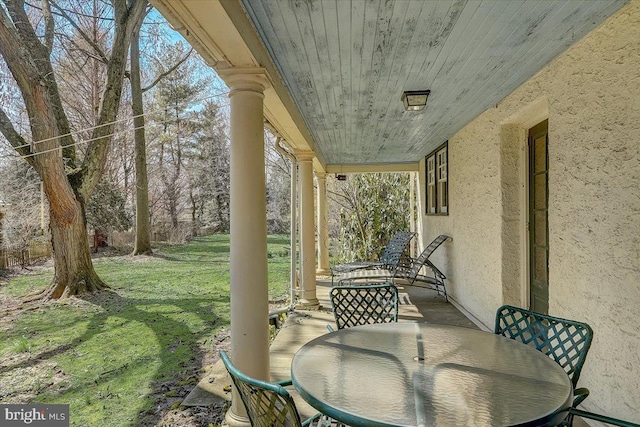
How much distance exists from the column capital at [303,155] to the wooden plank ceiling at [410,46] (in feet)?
4.29

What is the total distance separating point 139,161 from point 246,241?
38.6ft

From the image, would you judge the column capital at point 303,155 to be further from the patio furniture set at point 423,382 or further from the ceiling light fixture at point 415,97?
the patio furniture set at point 423,382

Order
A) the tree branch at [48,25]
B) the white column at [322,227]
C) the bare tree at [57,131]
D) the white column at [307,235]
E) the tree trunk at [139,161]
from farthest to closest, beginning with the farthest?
the tree trunk at [139,161], the white column at [322,227], the tree branch at [48,25], the bare tree at [57,131], the white column at [307,235]

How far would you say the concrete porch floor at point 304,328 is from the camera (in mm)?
2844

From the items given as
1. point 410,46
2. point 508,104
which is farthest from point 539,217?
point 410,46

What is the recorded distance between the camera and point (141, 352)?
4.34 meters

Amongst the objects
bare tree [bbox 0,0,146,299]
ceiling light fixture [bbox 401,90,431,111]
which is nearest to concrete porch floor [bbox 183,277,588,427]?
ceiling light fixture [bbox 401,90,431,111]

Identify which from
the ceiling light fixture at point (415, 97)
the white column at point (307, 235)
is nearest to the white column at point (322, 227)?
the white column at point (307, 235)

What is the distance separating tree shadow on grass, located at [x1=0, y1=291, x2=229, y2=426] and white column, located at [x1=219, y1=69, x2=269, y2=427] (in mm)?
1139

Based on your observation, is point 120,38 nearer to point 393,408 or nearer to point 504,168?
point 504,168

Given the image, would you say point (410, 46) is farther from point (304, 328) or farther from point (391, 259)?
point (391, 259)

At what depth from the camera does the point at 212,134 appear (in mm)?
20281

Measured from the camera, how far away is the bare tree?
609cm

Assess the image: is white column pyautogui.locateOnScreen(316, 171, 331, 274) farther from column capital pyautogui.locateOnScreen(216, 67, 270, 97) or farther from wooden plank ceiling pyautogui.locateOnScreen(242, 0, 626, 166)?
column capital pyautogui.locateOnScreen(216, 67, 270, 97)
